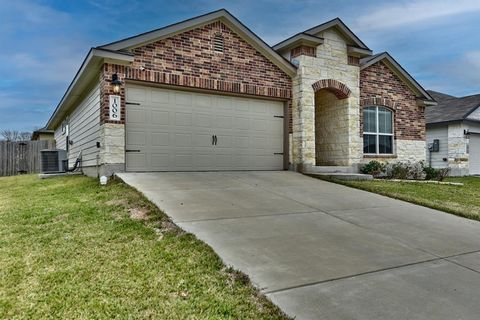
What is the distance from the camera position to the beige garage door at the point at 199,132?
929 cm

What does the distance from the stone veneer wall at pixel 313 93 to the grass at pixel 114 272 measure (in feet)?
21.0

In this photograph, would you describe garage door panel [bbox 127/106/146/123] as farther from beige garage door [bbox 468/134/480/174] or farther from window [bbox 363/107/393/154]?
beige garage door [bbox 468/134/480/174]

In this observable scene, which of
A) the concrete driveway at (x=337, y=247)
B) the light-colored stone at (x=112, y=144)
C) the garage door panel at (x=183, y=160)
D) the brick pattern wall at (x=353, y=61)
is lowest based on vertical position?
the concrete driveway at (x=337, y=247)

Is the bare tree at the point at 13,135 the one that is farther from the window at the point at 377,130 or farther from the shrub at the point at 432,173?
the shrub at the point at 432,173

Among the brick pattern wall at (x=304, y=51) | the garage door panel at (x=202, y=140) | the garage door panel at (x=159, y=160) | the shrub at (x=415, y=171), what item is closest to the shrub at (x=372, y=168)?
the shrub at (x=415, y=171)

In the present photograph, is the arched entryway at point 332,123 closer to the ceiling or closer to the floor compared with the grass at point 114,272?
closer to the ceiling

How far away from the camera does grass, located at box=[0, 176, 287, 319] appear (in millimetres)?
2697

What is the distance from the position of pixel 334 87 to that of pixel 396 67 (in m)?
3.31

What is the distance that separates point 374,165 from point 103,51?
8.71 m

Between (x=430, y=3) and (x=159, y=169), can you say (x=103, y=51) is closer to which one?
(x=159, y=169)

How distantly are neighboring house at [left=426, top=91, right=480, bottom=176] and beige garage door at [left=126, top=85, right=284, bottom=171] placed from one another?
10.5 m

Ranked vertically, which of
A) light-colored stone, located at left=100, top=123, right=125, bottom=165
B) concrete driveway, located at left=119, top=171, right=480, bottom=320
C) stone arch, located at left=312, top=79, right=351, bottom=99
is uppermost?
stone arch, located at left=312, top=79, right=351, bottom=99

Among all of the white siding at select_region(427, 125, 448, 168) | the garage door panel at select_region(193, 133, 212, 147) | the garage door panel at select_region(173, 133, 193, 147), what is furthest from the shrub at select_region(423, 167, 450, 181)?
the garage door panel at select_region(173, 133, 193, 147)

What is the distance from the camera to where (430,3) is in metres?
12.2
